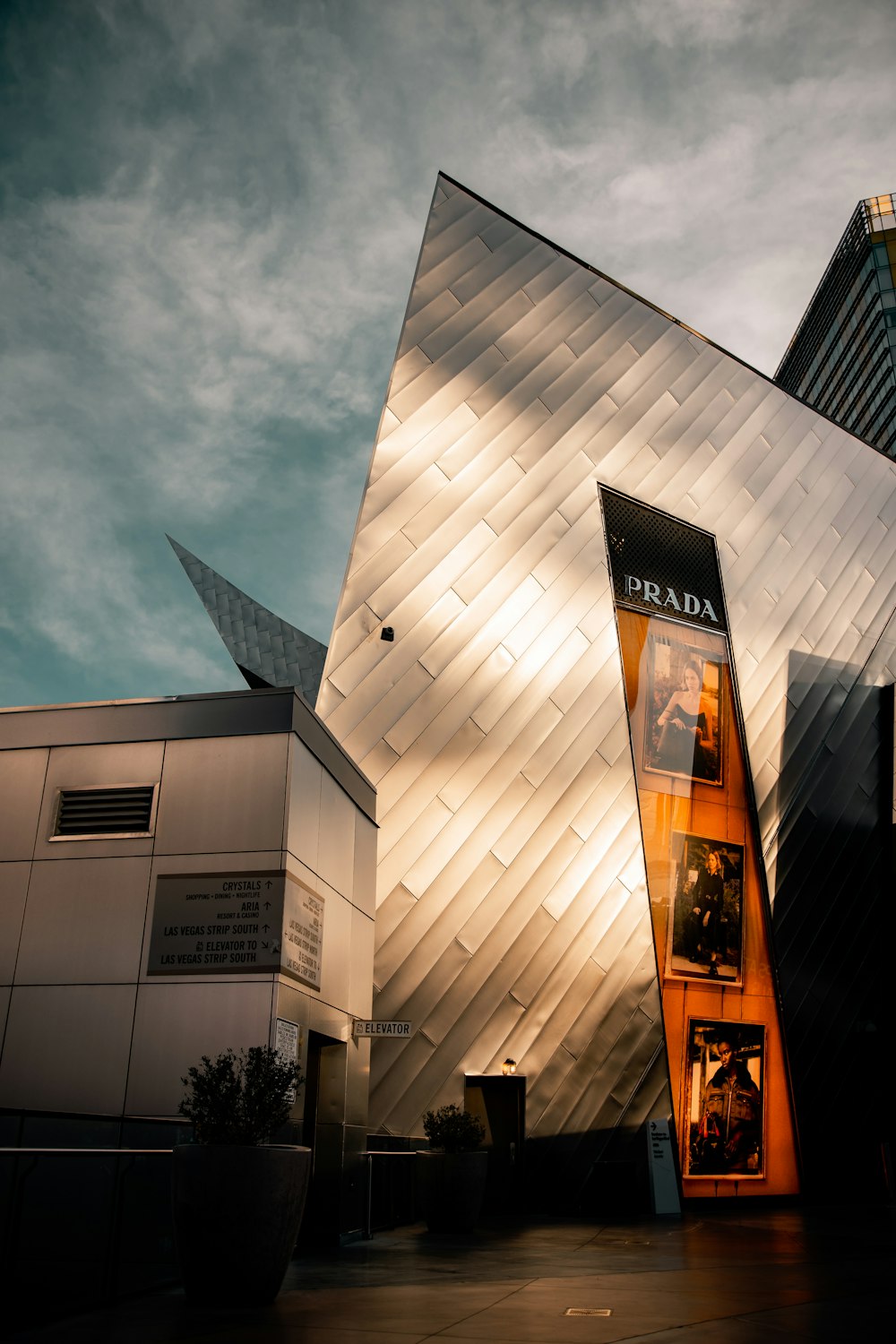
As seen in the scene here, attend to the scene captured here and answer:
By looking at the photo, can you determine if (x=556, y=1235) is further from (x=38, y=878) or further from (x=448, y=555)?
(x=448, y=555)

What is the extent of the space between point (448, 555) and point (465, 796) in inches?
183

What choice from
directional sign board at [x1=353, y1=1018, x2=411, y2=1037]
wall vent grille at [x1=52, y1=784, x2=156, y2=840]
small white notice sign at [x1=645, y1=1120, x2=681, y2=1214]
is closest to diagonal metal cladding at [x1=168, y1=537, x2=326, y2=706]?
small white notice sign at [x1=645, y1=1120, x2=681, y2=1214]

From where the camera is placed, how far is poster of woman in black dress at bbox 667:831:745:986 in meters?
20.8

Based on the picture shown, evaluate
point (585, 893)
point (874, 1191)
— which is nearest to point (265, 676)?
point (585, 893)

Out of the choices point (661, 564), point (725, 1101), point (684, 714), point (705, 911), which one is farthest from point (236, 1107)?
point (661, 564)

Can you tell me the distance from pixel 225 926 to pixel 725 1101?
13.4 m

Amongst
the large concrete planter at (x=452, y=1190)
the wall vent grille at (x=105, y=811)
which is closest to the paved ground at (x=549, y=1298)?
the large concrete planter at (x=452, y=1190)

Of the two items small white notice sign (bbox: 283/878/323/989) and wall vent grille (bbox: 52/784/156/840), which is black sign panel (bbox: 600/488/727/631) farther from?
wall vent grille (bbox: 52/784/156/840)

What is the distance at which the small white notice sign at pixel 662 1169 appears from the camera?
18.2 metres

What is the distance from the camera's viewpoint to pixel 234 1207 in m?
7.07

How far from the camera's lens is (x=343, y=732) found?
710 inches

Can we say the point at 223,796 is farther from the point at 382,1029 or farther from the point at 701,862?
the point at 701,862

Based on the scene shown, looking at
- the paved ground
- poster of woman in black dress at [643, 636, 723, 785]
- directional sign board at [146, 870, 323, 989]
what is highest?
poster of woman in black dress at [643, 636, 723, 785]

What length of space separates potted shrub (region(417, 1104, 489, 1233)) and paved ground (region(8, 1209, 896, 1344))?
0.81m
